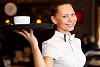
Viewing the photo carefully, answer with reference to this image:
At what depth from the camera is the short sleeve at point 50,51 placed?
4.88 feet

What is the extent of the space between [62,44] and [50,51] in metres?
0.11

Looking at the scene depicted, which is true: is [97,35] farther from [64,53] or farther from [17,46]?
[64,53]

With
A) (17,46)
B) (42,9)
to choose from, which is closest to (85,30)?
(42,9)

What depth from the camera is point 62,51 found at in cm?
154

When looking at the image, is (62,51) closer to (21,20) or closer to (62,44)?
(62,44)

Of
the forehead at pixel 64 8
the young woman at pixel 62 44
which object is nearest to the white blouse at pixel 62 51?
the young woman at pixel 62 44

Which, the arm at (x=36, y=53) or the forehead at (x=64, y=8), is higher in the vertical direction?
the forehead at (x=64, y=8)

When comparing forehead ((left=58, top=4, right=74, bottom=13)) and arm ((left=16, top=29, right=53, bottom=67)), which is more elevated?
forehead ((left=58, top=4, right=74, bottom=13))

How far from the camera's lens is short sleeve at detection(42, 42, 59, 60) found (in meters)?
1.49

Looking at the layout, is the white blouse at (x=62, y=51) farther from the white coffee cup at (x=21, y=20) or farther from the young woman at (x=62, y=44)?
the white coffee cup at (x=21, y=20)

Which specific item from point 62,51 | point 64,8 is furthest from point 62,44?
point 64,8

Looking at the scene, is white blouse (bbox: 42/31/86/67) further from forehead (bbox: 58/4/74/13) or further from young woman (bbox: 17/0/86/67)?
forehead (bbox: 58/4/74/13)

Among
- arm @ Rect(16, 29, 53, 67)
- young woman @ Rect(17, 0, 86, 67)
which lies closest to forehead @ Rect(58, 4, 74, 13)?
young woman @ Rect(17, 0, 86, 67)

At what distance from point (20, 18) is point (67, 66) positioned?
1.18ft
